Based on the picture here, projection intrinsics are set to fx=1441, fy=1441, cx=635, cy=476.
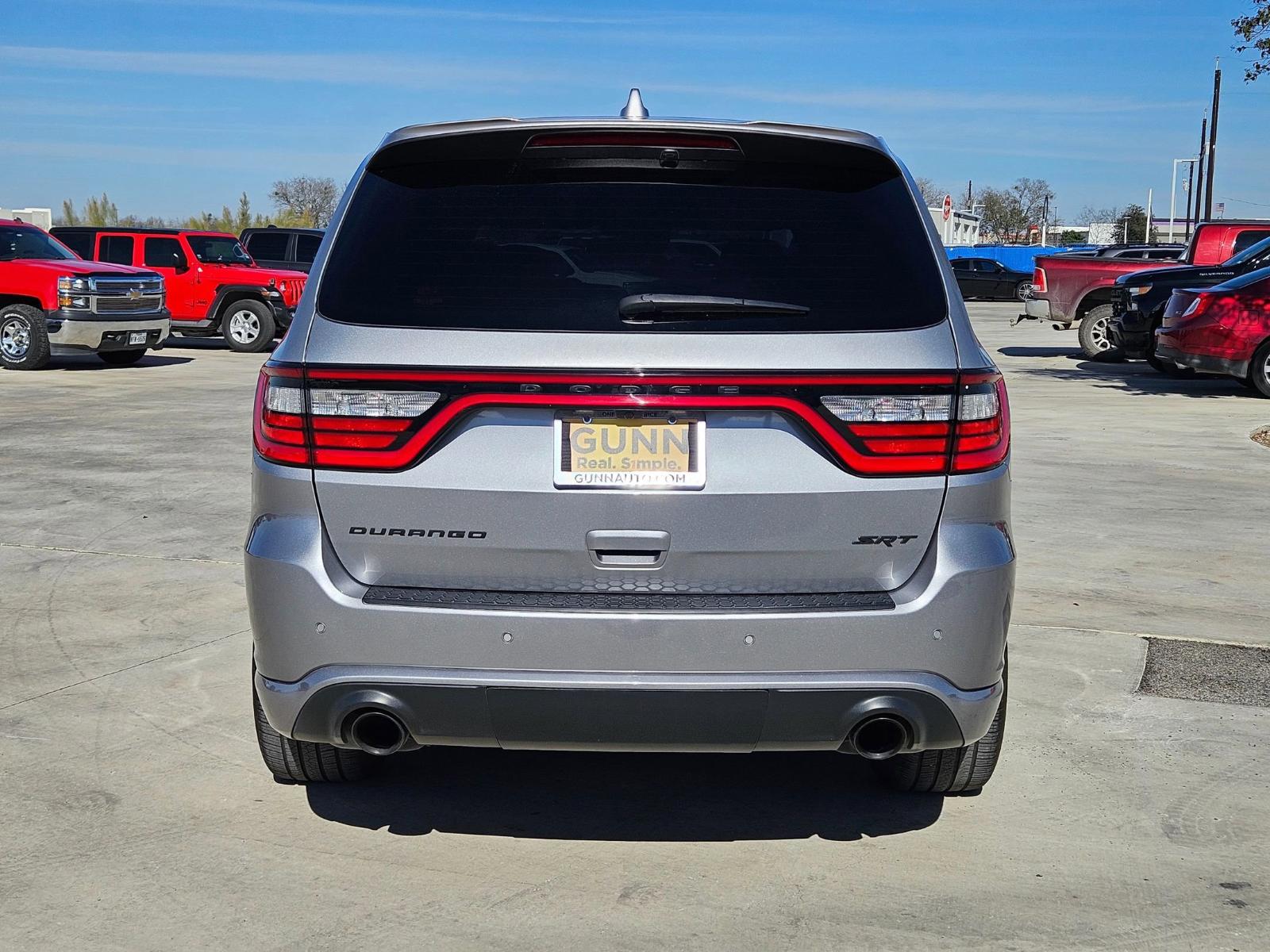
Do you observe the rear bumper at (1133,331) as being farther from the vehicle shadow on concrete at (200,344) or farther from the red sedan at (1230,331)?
the vehicle shadow on concrete at (200,344)

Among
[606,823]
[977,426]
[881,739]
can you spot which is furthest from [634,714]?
[977,426]

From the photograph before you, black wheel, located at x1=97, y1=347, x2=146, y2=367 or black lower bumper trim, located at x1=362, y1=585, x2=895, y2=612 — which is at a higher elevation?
black lower bumper trim, located at x1=362, y1=585, x2=895, y2=612

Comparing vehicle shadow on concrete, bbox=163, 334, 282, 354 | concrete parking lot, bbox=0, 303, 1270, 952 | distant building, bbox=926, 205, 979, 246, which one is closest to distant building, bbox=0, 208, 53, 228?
vehicle shadow on concrete, bbox=163, 334, 282, 354

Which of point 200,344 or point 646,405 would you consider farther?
point 200,344

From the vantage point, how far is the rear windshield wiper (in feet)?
11.0

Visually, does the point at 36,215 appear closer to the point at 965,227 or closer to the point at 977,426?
the point at 977,426

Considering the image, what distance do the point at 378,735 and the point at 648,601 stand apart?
780 mm

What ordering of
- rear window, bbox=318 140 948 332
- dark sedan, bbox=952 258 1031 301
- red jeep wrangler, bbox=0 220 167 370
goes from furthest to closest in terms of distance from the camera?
dark sedan, bbox=952 258 1031 301
red jeep wrangler, bbox=0 220 167 370
rear window, bbox=318 140 948 332

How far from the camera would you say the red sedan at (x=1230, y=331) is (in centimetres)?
1619

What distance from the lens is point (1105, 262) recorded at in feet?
71.3

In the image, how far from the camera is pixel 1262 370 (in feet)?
53.9

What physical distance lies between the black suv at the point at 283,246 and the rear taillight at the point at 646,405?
23037 millimetres

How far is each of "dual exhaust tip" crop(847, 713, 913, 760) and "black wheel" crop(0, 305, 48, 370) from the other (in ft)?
57.2

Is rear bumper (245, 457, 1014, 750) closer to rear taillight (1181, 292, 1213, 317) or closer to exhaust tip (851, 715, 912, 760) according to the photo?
exhaust tip (851, 715, 912, 760)
